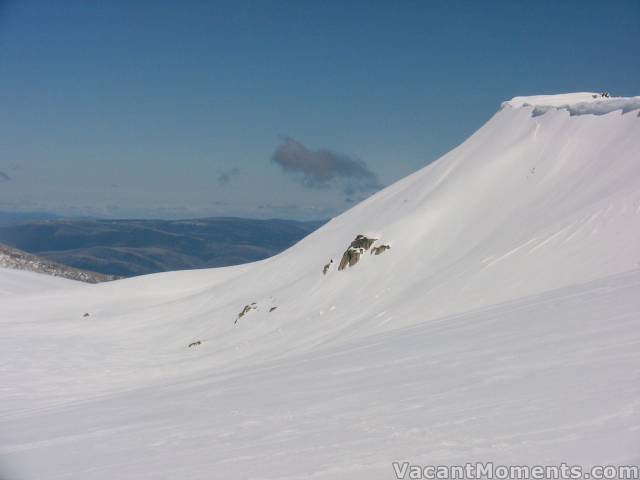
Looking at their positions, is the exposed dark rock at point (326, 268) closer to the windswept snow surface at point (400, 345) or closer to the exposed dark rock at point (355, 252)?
the windswept snow surface at point (400, 345)

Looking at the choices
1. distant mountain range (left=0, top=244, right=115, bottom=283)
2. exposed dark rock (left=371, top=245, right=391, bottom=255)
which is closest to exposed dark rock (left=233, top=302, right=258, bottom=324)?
exposed dark rock (left=371, top=245, right=391, bottom=255)

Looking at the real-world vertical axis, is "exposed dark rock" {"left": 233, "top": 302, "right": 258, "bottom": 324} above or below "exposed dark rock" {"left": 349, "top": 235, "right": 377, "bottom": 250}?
below

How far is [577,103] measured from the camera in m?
34.2

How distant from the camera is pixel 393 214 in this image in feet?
117

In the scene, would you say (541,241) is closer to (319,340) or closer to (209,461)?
(319,340)

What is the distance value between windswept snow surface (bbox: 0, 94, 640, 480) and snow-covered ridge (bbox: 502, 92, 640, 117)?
1.08 feet

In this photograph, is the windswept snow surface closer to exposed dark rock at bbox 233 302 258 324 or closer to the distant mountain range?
exposed dark rock at bbox 233 302 258 324

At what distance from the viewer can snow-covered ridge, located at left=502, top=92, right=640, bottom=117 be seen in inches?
1214

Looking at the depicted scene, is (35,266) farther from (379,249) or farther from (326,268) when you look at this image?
(379,249)

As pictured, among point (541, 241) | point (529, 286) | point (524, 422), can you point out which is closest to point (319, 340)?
point (529, 286)

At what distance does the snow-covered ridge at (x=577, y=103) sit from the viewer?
101ft

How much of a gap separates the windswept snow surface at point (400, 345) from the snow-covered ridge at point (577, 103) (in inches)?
13.0

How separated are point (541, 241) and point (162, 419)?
1595 centimetres

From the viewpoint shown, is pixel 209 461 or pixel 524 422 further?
pixel 209 461
